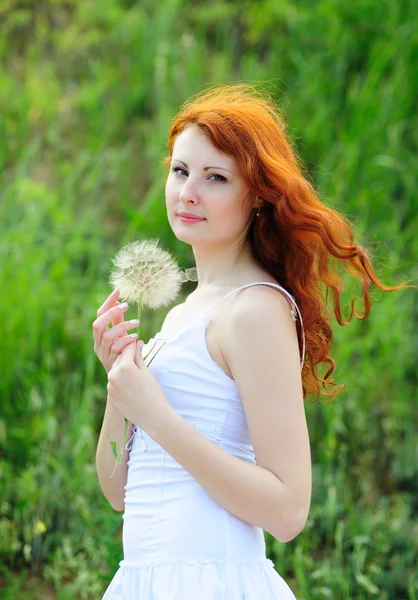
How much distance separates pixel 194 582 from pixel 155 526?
0.45 feet

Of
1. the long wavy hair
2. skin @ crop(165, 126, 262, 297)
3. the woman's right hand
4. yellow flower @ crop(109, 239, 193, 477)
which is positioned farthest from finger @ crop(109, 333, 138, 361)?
the long wavy hair

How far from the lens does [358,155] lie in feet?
16.1

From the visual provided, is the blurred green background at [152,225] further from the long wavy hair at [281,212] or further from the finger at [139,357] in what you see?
the finger at [139,357]

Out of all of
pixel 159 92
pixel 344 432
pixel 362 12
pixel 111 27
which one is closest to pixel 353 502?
pixel 344 432

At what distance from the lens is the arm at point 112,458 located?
1.82 m

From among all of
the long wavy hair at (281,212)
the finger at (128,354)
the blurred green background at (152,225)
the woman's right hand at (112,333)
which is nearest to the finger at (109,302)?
the woman's right hand at (112,333)

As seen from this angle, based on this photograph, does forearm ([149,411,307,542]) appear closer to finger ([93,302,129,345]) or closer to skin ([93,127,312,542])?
skin ([93,127,312,542])

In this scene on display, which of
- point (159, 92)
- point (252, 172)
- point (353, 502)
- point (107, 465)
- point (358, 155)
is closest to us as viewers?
point (252, 172)

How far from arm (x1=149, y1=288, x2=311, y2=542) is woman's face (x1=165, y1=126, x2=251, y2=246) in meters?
0.21

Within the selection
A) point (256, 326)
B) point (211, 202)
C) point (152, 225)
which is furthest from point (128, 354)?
point (152, 225)

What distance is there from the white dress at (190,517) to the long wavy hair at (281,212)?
147mm

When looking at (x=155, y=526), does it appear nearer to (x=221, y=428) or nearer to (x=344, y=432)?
A: (x=221, y=428)

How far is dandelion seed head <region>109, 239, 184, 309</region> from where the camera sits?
69.4 inches

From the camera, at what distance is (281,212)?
5.78 ft
